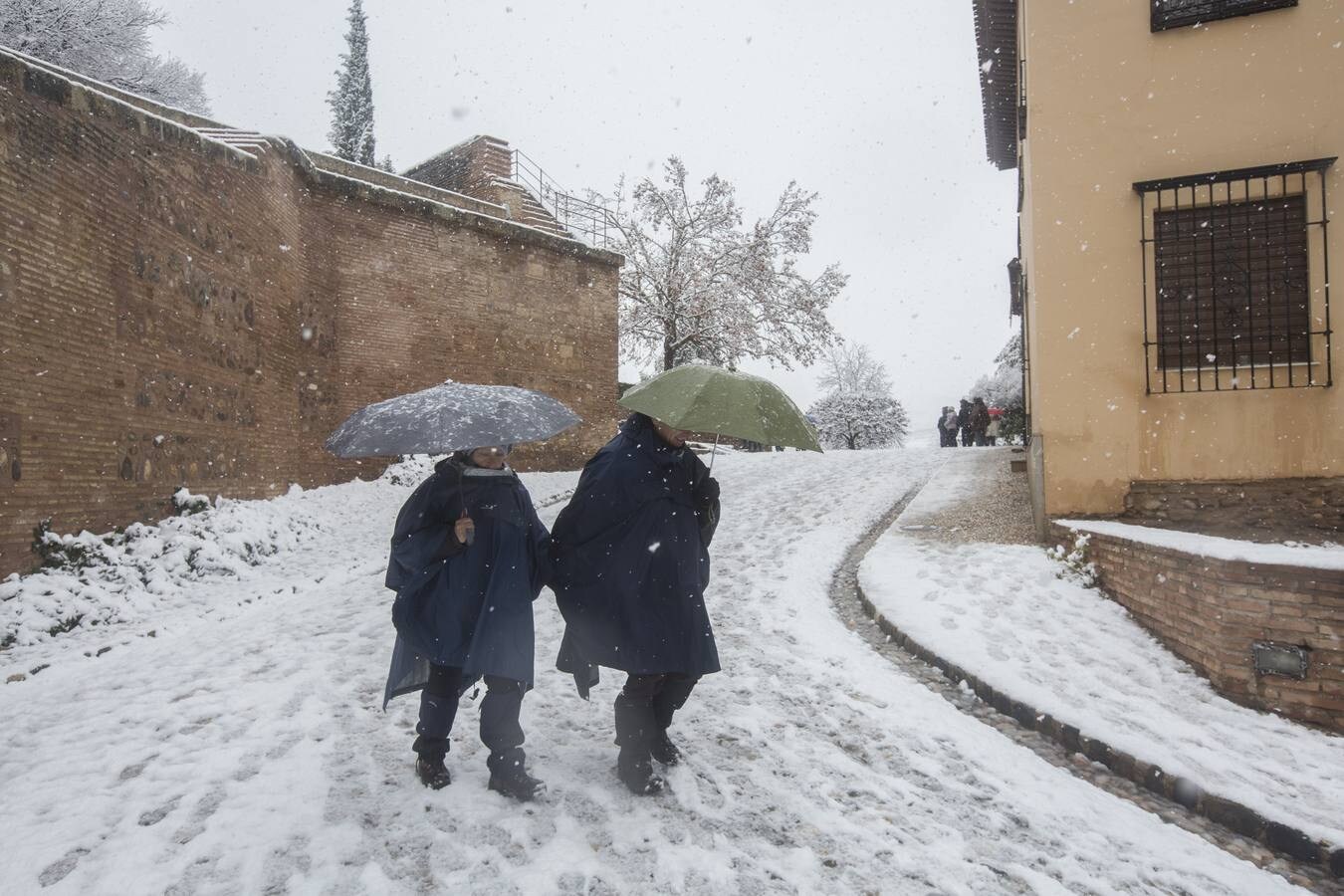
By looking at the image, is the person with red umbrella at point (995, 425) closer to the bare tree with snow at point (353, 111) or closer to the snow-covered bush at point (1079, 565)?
the snow-covered bush at point (1079, 565)

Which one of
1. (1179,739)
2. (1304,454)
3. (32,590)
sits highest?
(1304,454)

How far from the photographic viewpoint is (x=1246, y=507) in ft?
22.3

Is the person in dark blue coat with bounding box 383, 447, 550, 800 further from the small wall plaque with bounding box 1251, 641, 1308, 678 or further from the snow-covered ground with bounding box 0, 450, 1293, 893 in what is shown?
the small wall plaque with bounding box 1251, 641, 1308, 678

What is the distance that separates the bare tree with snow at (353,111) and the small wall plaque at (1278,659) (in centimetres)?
3868

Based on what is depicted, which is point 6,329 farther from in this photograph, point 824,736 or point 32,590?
point 824,736

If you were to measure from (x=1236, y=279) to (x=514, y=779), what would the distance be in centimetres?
770

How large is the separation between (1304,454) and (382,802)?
25.8 feet

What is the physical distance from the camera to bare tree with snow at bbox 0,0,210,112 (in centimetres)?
2014

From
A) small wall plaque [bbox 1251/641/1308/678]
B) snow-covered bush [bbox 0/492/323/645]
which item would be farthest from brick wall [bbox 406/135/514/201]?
small wall plaque [bbox 1251/641/1308/678]

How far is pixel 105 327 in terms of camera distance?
7.25 m

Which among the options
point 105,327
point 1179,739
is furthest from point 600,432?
point 1179,739

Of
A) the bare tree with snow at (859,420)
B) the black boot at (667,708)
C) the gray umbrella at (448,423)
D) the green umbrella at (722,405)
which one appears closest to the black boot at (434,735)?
the black boot at (667,708)

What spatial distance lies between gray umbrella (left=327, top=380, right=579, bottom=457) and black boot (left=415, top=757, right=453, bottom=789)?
1434 mm

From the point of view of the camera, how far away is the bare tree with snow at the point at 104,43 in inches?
793
